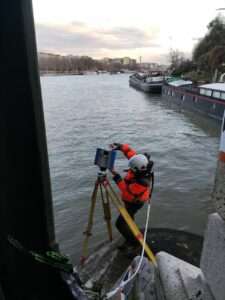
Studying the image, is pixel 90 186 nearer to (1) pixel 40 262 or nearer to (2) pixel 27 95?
(1) pixel 40 262

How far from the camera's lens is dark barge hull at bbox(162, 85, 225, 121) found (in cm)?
1817

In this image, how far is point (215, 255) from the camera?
5.05 ft

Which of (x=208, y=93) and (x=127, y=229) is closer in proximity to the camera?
(x=127, y=229)

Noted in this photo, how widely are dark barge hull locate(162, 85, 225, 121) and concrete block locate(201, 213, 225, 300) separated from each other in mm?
16328

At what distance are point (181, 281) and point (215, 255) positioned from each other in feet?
1.67

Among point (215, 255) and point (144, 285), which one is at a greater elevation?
point (215, 255)

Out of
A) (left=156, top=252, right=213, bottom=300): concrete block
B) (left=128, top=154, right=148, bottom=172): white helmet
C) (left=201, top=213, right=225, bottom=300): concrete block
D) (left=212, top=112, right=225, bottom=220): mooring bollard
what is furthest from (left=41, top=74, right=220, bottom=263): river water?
(left=212, top=112, right=225, bottom=220): mooring bollard

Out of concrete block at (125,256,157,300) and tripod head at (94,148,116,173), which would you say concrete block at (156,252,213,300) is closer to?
concrete block at (125,256,157,300)

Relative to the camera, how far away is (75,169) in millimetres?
10188

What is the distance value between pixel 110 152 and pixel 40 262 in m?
1.31

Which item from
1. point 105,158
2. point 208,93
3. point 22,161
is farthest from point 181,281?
point 208,93

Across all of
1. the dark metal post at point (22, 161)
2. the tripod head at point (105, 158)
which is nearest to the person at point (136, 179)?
the tripod head at point (105, 158)

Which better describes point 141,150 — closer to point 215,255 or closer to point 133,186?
point 133,186

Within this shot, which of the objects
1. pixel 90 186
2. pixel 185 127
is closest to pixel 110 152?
pixel 90 186
